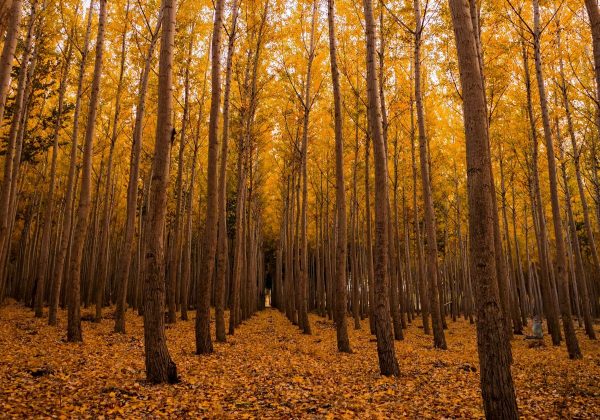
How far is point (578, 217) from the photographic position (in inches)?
858

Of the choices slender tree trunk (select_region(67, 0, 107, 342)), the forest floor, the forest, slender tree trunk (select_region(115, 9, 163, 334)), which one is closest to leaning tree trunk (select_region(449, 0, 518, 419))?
the forest

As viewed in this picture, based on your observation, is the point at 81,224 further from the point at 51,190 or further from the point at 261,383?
the point at 261,383

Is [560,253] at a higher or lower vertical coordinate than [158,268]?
higher

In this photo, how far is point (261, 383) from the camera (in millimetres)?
5477

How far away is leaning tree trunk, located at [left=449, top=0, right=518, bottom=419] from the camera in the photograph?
3.21 meters

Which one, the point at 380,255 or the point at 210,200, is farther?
the point at 210,200

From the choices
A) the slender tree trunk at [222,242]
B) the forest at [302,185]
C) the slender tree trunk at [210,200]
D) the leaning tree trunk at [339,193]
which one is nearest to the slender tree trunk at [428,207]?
the forest at [302,185]

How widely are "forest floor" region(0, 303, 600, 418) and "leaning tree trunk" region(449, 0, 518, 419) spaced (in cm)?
119

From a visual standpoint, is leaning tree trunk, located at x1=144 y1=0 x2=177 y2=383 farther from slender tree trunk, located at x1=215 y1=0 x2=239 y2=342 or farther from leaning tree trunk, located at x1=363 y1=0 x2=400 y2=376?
slender tree trunk, located at x1=215 y1=0 x2=239 y2=342

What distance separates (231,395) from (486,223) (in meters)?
3.54

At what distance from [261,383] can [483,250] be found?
12.0ft

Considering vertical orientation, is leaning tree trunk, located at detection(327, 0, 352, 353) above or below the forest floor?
above

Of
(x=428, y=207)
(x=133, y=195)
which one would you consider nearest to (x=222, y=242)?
(x=133, y=195)

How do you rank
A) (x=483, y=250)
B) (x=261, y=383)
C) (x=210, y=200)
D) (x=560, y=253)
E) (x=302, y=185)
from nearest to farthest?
(x=483, y=250) → (x=261, y=383) → (x=210, y=200) → (x=560, y=253) → (x=302, y=185)
